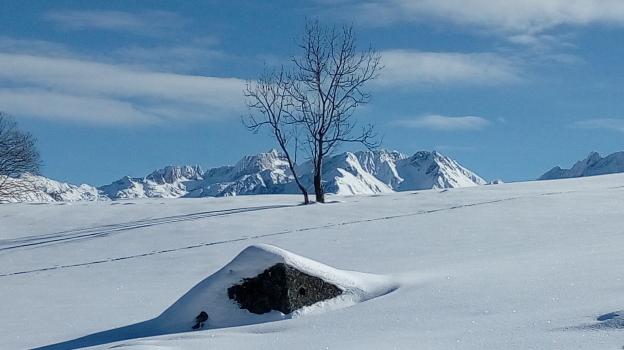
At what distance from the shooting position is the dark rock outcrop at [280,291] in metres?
12.4

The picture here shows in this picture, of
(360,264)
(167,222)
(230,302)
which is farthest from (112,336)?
(167,222)

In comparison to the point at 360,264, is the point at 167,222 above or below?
above

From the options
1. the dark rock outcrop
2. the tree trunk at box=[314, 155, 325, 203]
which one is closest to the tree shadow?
the dark rock outcrop

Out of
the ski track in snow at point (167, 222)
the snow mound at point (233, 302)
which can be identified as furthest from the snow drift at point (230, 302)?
the ski track in snow at point (167, 222)

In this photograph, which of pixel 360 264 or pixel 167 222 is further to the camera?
pixel 167 222

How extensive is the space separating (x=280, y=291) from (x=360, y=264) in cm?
677

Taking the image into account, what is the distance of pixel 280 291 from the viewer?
40.9 ft

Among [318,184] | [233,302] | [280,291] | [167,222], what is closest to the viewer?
[280,291]

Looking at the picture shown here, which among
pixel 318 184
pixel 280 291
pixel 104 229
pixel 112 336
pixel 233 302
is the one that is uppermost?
pixel 318 184

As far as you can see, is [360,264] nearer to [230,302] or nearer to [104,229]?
[230,302]

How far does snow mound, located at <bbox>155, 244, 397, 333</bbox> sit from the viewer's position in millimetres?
12406

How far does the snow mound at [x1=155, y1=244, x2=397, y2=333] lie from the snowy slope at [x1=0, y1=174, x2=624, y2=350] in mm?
77

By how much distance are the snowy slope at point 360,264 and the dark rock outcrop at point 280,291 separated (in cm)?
28

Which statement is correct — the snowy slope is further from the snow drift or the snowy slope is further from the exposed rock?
the exposed rock
